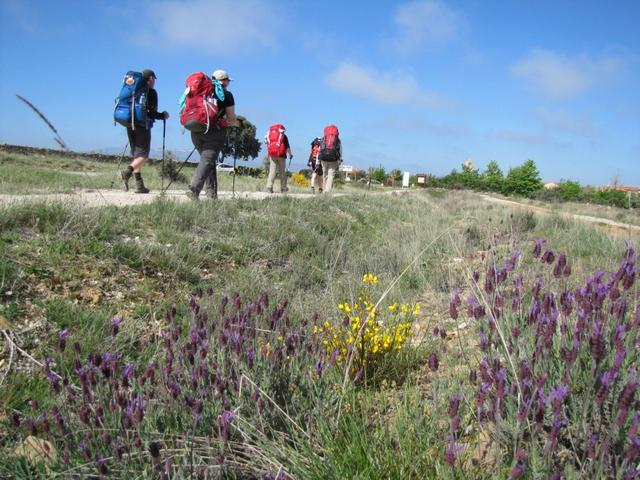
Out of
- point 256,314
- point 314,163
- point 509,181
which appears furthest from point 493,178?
point 256,314

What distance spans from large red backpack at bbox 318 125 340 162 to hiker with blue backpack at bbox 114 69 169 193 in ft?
16.7

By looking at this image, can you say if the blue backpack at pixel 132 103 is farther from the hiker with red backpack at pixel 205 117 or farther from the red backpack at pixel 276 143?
the red backpack at pixel 276 143

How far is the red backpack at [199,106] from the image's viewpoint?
672 cm

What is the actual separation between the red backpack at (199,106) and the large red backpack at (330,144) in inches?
220

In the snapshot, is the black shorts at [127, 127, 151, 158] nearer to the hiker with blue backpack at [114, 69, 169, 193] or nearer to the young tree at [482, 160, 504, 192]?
the hiker with blue backpack at [114, 69, 169, 193]

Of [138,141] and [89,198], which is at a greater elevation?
[138,141]

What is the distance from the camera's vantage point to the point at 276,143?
1144 cm

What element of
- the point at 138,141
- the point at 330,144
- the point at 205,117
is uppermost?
the point at 330,144

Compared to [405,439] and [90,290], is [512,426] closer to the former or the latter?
[405,439]

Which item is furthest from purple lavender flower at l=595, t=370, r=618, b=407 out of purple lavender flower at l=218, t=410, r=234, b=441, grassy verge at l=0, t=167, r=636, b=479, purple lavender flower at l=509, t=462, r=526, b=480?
purple lavender flower at l=218, t=410, r=234, b=441

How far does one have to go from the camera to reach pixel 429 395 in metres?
2.48

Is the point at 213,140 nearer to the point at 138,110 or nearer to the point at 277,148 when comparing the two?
the point at 138,110

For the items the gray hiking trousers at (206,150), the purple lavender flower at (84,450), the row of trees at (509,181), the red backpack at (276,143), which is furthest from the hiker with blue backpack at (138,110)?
the row of trees at (509,181)

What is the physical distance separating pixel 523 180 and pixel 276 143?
65.9m
